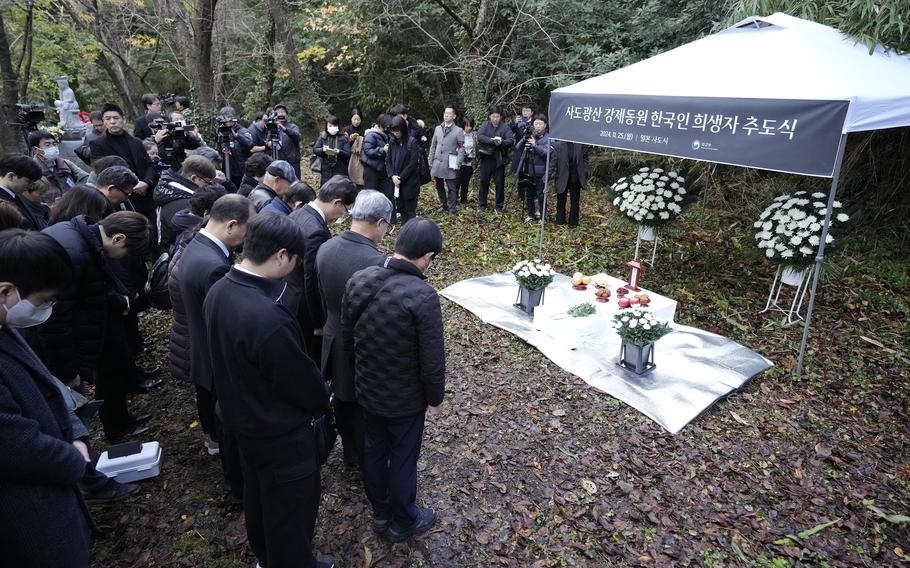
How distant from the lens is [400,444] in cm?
292

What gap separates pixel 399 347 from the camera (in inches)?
107

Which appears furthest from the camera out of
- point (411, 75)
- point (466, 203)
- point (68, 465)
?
point (411, 75)

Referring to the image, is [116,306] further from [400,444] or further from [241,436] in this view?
[400,444]

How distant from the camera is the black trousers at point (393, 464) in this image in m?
2.92

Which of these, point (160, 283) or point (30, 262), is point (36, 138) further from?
point (30, 262)

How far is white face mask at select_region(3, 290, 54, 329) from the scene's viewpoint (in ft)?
6.77

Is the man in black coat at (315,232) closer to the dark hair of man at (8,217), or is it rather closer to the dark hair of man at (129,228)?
the dark hair of man at (129,228)

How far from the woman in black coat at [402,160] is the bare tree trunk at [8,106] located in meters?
4.82

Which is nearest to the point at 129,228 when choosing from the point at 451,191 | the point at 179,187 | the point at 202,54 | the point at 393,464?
the point at 179,187

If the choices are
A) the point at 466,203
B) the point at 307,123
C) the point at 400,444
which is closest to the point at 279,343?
the point at 400,444

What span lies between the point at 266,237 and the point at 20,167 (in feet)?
11.6

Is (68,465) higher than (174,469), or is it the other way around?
(68,465)

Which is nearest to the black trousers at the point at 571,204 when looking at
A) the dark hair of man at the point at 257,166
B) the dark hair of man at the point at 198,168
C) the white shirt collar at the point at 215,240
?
the dark hair of man at the point at 257,166

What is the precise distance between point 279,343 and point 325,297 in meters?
1.14
